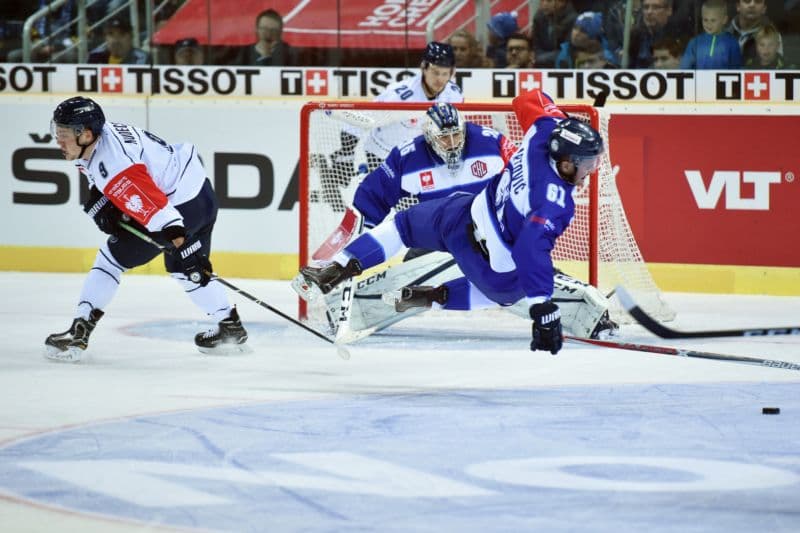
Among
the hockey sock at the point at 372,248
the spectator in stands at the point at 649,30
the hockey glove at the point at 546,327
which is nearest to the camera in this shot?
the hockey glove at the point at 546,327

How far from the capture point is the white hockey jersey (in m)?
5.62

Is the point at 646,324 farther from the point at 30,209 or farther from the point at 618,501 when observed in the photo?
the point at 30,209

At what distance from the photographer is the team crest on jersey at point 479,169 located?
6500 millimetres

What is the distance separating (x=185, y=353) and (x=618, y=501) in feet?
9.30

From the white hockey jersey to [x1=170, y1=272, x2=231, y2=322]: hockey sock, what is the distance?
1.09 feet

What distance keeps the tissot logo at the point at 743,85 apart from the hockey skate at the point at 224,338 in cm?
309

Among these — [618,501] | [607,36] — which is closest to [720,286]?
[607,36]

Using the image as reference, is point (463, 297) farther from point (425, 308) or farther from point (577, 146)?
point (577, 146)

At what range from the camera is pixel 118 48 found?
8.73m

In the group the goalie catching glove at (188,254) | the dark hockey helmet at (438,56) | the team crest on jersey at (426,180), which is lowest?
the goalie catching glove at (188,254)

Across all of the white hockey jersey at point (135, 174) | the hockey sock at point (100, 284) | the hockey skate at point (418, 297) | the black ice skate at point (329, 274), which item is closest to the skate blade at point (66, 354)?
the hockey sock at point (100, 284)

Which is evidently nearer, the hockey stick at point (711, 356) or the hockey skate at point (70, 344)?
the hockey stick at point (711, 356)

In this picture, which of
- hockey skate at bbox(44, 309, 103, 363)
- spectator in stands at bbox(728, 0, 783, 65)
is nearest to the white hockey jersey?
hockey skate at bbox(44, 309, 103, 363)

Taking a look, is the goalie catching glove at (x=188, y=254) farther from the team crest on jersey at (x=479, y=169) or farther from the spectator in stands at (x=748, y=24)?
the spectator in stands at (x=748, y=24)
